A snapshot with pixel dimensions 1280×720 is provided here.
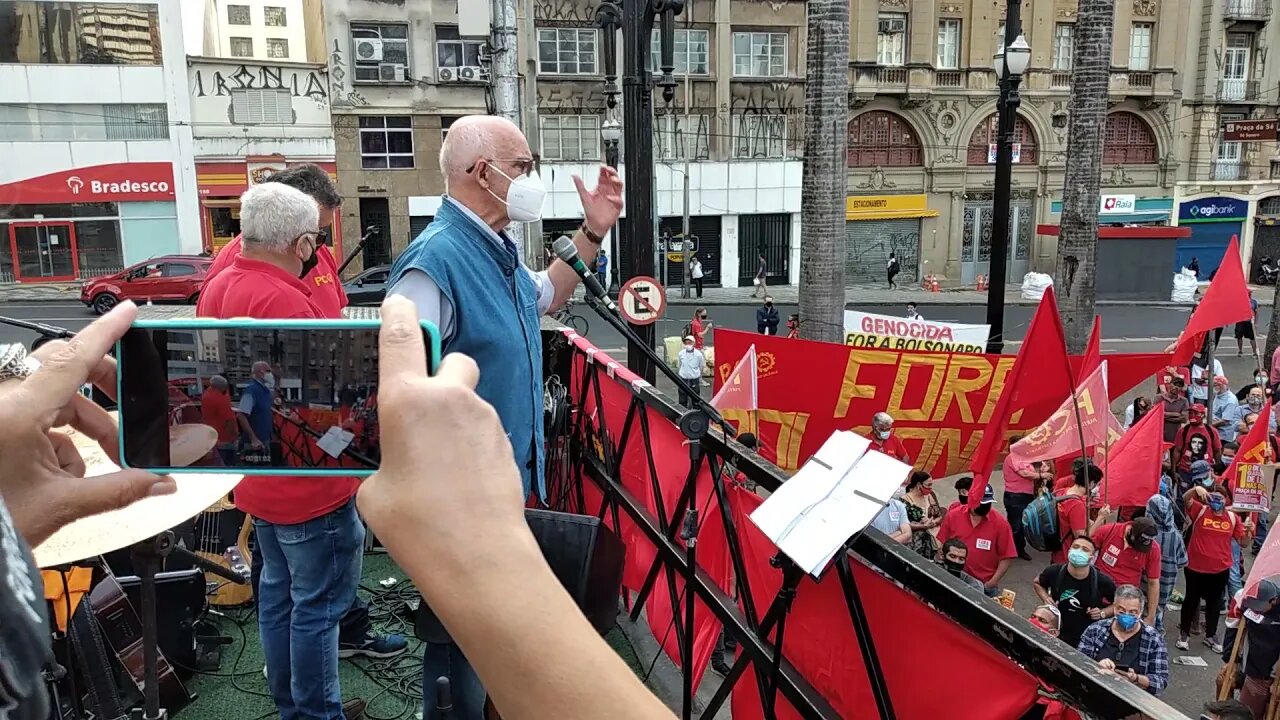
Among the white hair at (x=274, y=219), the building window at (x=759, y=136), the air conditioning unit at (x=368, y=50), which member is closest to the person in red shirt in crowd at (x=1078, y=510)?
the white hair at (x=274, y=219)

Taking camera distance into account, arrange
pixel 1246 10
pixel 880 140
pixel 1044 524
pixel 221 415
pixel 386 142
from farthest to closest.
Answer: pixel 1246 10, pixel 880 140, pixel 386 142, pixel 1044 524, pixel 221 415

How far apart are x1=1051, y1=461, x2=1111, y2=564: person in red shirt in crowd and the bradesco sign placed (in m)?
29.8

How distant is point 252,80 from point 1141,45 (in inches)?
1313

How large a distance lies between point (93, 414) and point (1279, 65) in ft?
144

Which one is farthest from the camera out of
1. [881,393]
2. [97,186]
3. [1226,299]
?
[97,186]

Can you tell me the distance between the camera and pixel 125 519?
257 centimetres

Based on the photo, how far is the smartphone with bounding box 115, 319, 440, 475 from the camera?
1.49m

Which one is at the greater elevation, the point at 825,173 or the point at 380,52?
the point at 380,52

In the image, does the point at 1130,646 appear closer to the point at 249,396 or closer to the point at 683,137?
the point at 249,396

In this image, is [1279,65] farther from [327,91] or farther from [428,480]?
[428,480]

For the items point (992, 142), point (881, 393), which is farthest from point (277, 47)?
point (881, 393)

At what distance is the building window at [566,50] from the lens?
30.2 meters

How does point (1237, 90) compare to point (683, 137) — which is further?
point (1237, 90)

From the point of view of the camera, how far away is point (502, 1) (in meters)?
12.0
